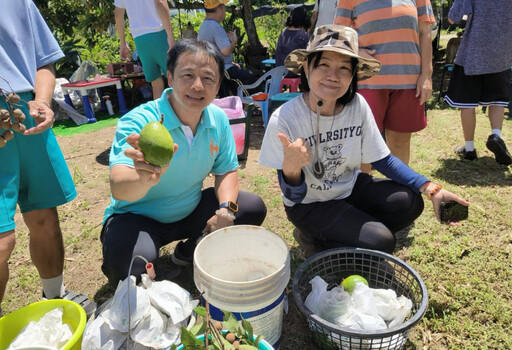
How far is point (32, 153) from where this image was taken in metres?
1.88

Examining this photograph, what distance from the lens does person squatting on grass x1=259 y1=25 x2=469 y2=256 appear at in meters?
2.05

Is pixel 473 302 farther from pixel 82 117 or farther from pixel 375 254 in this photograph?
pixel 82 117

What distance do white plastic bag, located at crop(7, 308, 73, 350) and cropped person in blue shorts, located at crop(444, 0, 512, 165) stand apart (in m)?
4.32

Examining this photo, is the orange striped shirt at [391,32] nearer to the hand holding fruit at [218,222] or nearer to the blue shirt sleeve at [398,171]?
the blue shirt sleeve at [398,171]

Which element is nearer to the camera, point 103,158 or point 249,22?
point 103,158

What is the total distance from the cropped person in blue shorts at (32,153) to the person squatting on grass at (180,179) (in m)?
0.34

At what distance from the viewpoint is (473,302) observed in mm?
2195

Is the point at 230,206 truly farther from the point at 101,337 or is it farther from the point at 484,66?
the point at 484,66

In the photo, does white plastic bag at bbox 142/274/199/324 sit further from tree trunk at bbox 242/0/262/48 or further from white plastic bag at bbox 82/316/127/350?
tree trunk at bbox 242/0/262/48

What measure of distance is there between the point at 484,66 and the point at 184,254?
3777 millimetres

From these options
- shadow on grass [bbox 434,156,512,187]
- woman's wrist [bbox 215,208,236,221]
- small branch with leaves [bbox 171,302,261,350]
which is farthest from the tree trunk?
small branch with leaves [bbox 171,302,261,350]

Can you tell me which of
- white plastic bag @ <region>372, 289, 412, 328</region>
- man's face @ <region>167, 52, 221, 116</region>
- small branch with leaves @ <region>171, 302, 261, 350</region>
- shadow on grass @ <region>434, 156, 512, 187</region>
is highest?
man's face @ <region>167, 52, 221, 116</region>

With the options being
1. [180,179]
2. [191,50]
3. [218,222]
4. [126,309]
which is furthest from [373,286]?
[191,50]

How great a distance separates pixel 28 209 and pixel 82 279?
2.97 feet
